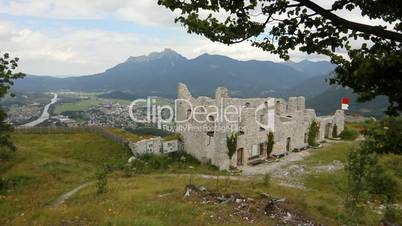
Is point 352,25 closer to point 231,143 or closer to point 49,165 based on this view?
point 231,143

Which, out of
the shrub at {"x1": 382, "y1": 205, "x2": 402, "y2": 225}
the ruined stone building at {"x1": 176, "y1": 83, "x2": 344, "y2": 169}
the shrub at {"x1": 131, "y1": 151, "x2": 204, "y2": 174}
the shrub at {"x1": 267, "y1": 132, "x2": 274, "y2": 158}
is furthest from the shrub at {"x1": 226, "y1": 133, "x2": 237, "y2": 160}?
the shrub at {"x1": 382, "y1": 205, "x2": 402, "y2": 225}

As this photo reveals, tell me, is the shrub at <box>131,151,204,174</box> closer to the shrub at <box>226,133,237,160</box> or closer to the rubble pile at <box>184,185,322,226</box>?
the shrub at <box>226,133,237,160</box>

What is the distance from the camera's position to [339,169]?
3512 centimetres

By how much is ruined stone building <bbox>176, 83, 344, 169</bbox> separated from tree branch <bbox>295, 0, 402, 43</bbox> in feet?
91.7

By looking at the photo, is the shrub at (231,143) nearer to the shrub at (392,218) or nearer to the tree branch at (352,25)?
the shrub at (392,218)

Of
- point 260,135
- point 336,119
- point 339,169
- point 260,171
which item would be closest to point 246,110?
point 260,135

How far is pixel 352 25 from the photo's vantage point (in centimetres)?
805

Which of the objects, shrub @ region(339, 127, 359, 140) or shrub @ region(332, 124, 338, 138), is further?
shrub @ region(332, 124, 338, 138)

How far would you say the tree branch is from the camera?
26.1 feet

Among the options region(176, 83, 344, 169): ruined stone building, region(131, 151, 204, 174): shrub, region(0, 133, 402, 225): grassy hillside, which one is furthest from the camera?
region(176, 83, 344, 169): ruined stone building

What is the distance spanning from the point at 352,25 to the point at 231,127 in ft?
92.7

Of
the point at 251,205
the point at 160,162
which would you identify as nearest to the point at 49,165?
the point at 160,162

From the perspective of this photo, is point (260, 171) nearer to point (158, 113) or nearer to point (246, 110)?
point (246, 110)

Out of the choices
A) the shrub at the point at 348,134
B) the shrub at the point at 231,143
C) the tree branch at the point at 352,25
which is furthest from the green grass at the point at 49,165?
the shrub at the point at 348,134
